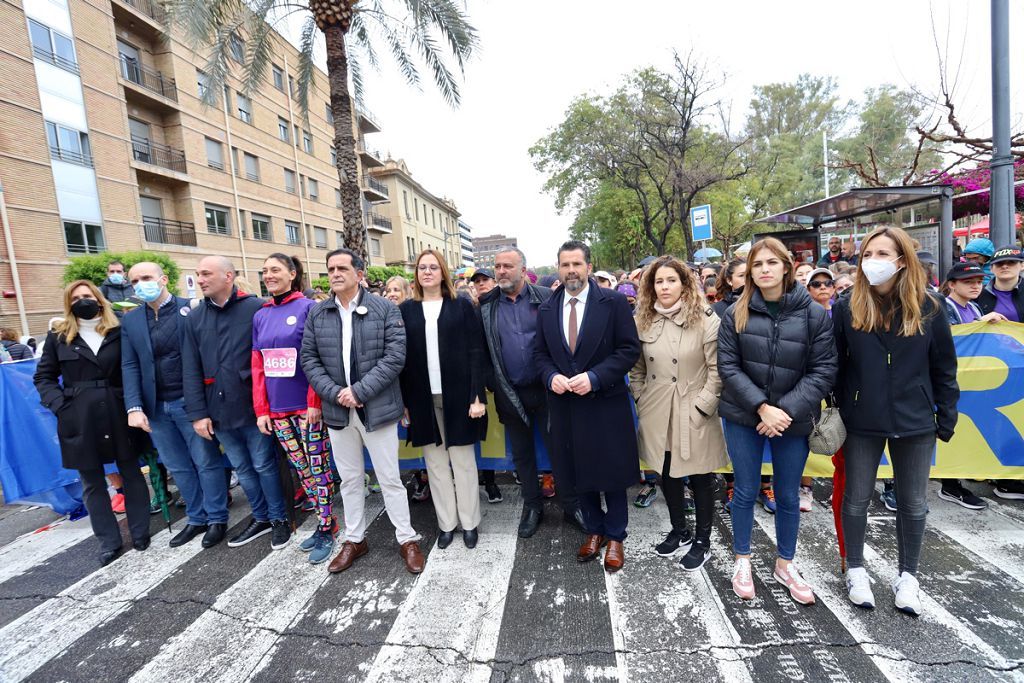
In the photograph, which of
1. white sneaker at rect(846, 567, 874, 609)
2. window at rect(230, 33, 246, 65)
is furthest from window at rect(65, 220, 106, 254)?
white sneaker at rect(846, 567, 874, 609)

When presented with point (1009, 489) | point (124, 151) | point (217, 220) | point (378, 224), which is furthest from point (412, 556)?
point (378, 224)

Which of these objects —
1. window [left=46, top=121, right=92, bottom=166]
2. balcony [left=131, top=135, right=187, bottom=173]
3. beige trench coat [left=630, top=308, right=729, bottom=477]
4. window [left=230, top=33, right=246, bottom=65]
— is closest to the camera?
beige trench coat [left=630, top=308, right=729, bottom=477]

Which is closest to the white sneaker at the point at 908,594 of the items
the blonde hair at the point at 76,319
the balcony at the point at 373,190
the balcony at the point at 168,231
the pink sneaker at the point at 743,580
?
the pink sneaker at the point at 743,580

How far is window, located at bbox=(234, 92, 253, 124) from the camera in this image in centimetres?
2689

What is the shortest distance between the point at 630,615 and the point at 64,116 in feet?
84.6

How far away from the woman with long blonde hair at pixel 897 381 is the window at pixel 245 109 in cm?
3209

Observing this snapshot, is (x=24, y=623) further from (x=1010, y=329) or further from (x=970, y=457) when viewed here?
(x=1010, y=329)

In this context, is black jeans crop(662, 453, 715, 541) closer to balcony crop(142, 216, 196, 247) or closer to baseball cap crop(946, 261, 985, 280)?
baseball cap crop(946, 261, 985, 280)

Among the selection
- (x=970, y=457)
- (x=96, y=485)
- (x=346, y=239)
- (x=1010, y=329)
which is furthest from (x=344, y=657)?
(x=346, y=239)

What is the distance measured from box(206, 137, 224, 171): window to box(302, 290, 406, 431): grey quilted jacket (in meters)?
26.9

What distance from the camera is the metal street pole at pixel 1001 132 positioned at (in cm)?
529

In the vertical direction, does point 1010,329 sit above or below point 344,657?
above

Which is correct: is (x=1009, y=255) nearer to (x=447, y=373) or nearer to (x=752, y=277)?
(x=752, y=277)

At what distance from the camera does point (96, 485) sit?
386cm
